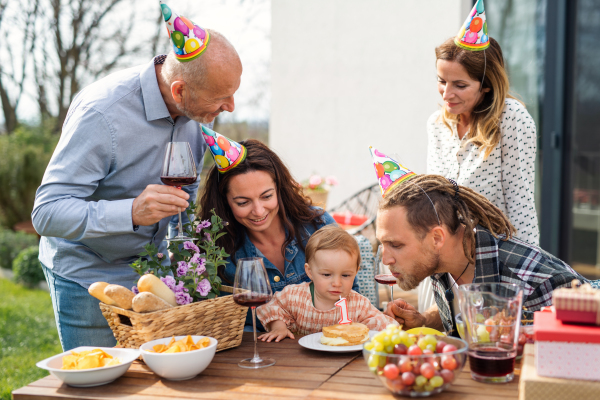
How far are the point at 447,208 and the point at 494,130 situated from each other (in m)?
1.05

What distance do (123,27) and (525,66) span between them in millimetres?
7237

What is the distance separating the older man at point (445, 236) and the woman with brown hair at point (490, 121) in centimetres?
90

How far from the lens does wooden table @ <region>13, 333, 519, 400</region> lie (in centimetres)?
143

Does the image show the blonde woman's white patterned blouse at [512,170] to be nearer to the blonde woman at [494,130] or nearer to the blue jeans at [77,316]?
the blonde woman at [494,130]

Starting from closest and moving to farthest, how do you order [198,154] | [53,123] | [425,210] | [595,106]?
1. [425,210]
2. [198,154]
3. [595,106]
4. [53,123]

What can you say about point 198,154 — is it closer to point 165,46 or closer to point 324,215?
point 324,215

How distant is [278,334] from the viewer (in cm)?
199

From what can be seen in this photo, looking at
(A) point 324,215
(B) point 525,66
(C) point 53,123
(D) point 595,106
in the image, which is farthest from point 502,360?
(C) point 53,123

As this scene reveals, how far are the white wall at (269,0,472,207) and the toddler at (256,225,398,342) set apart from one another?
3187 mm

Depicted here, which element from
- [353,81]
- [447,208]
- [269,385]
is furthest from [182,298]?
[353,81]

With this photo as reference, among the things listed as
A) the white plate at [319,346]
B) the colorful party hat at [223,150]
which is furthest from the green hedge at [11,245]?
the white plate at [319,346]

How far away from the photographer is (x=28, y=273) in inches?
285

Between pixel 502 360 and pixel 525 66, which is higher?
pixel 525 66

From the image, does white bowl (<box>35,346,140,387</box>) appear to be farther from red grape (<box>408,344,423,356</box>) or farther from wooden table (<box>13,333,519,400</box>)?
red grape (<box>408,344,423,356</box>)
